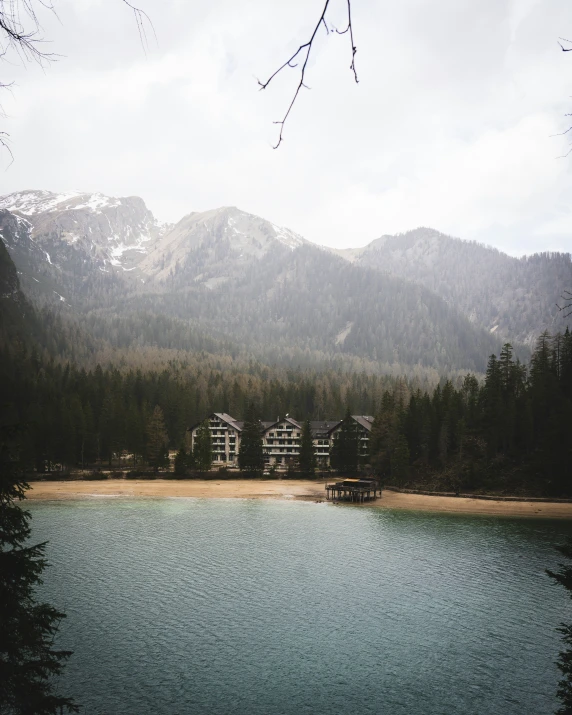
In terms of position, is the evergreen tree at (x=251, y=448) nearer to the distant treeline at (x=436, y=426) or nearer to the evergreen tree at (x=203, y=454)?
the evergreen tree at (x=203, y=454)

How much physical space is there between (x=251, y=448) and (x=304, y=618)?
7414cm

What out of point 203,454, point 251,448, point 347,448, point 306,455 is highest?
point 347,448

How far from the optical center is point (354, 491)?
8231cm

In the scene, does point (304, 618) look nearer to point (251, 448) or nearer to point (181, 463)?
point (251, 448)

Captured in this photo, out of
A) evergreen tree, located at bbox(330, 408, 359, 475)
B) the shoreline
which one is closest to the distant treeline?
evergreen tree, located at bbox(330, 408, 359, 475)

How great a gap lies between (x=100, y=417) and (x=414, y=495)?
7293 cm

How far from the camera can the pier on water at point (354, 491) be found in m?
82.4

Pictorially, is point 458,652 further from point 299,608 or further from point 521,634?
point 299,608

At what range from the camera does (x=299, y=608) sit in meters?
33.8

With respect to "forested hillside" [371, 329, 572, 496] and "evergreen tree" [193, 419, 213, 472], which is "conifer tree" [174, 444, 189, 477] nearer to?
"evergreen tree" [193, 419, 213, 472]

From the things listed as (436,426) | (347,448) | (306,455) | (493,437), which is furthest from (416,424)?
(306,455)

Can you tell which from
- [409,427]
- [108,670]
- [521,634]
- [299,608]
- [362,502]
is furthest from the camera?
[409,427]

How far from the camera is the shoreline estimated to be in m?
73.2

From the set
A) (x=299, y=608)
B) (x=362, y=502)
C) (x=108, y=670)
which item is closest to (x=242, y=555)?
(x=299, y=608)
